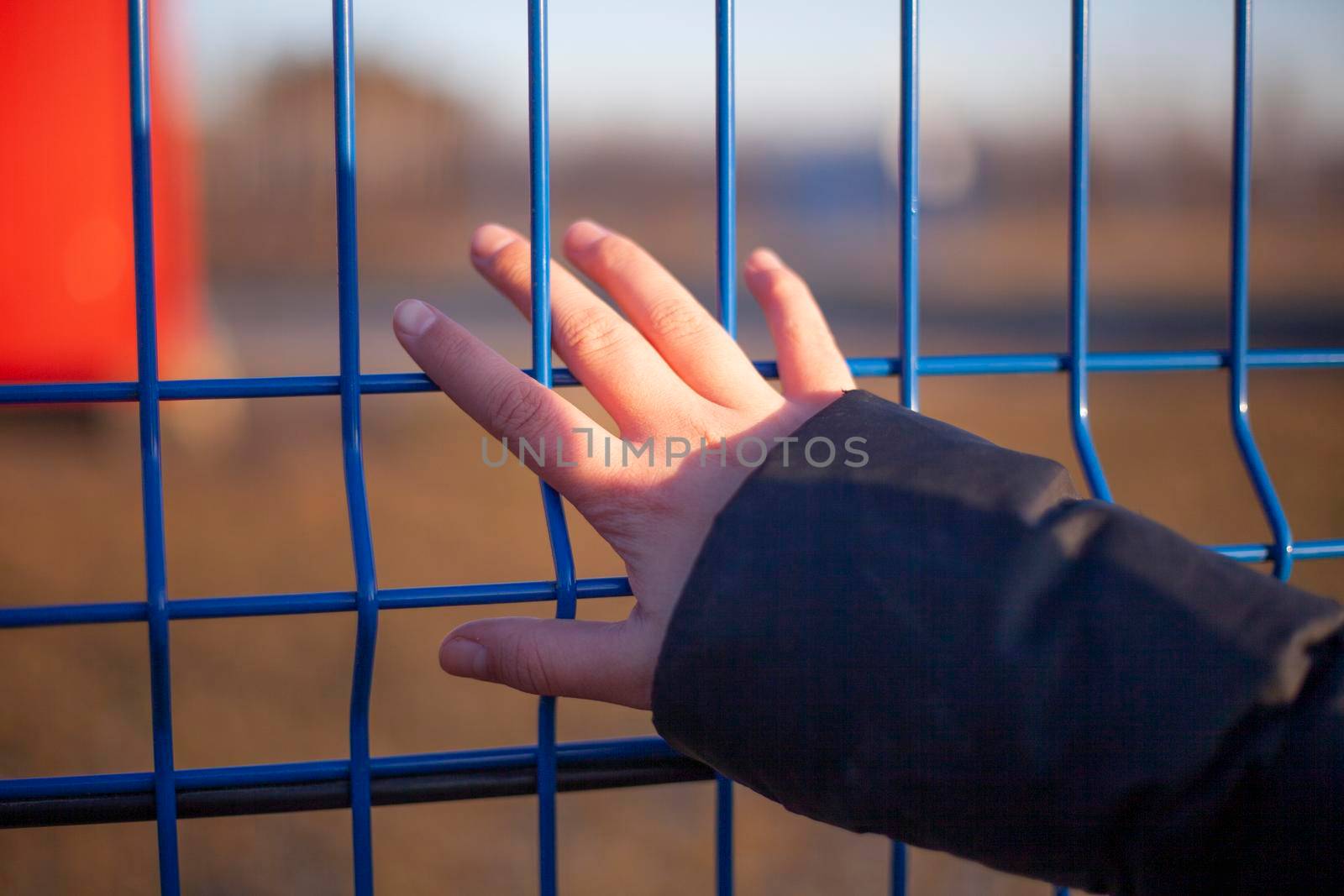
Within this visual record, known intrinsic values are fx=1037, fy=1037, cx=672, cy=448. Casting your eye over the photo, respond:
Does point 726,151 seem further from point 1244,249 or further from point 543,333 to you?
point 1244,249

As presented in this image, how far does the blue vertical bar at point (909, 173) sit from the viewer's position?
1.14m

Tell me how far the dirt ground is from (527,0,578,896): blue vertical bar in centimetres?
134

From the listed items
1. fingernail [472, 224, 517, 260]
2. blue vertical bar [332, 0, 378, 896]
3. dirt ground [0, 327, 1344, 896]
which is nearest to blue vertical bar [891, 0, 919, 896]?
fingernail [472, 224, 517, 260]

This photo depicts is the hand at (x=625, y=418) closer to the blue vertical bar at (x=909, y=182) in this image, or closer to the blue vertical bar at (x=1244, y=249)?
the blue vertical bar at (x=909, y=182)

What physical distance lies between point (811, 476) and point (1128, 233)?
22.8 metres

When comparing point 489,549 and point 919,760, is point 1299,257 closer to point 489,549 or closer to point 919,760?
point 489,549

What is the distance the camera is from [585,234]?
1236 mm

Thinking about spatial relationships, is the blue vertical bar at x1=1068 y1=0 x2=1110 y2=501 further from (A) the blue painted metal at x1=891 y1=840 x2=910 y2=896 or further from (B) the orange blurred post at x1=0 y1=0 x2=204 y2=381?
(B) the orange blurred post at x1=0 y1=0 x2=204 y2=381

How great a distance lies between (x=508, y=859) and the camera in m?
2.37

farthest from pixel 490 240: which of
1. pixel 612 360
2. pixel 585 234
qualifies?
pixel 612 360

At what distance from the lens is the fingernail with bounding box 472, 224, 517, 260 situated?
1159 millimetres

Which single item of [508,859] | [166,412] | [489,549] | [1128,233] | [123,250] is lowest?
[508,859]

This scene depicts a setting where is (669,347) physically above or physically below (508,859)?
above

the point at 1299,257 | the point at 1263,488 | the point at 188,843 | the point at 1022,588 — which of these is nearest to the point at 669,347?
the point at 1022,588
